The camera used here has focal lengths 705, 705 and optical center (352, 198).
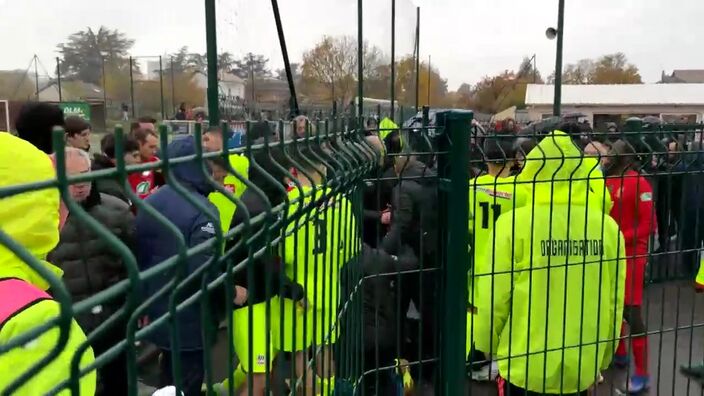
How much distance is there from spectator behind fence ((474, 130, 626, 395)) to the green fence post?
0.28 metres

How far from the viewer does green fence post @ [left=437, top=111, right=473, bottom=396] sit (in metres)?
2.40

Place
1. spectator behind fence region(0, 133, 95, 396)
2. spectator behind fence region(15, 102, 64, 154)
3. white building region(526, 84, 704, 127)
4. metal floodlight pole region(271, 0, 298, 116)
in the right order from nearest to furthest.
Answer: spectator behind fence region(0, 133, 95, 396) → spectator behind fence region(15, 102, 64, 154) → metal floodlight pole region(271, 0, 298, 116) → white building region(526, 84, 704, 127)

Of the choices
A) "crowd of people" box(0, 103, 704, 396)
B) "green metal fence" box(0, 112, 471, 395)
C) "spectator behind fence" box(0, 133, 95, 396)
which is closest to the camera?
"green metal fence" box(0, 112, 471, 395)

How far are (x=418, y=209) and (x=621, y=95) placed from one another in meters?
38.7

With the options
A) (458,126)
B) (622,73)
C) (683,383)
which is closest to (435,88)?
(683,383)

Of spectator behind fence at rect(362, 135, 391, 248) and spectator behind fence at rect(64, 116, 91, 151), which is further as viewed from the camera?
spectator behind fence at rect(64, 116, 91, 151)

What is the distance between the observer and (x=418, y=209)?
2564 mm

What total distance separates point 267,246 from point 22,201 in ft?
1.34

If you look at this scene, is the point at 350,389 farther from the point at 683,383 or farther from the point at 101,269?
the point at 683,383

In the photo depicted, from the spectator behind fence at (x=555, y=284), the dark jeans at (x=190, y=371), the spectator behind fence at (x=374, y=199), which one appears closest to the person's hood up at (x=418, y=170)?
the spectator behind fence at (x=374, y=199)

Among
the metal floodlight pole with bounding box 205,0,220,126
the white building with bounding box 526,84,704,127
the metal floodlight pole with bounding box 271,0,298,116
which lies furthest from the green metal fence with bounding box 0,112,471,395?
the white building with bounding box 526,84,704,127

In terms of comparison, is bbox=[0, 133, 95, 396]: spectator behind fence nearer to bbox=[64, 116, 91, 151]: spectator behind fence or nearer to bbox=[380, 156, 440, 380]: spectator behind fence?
bbox=[380, 156, 440, 380]: spectator behind fence

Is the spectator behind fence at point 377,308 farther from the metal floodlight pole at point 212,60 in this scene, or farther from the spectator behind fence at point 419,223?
the metal floodlight pole at point 212,60

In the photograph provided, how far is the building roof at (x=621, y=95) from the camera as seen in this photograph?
36906 mm
